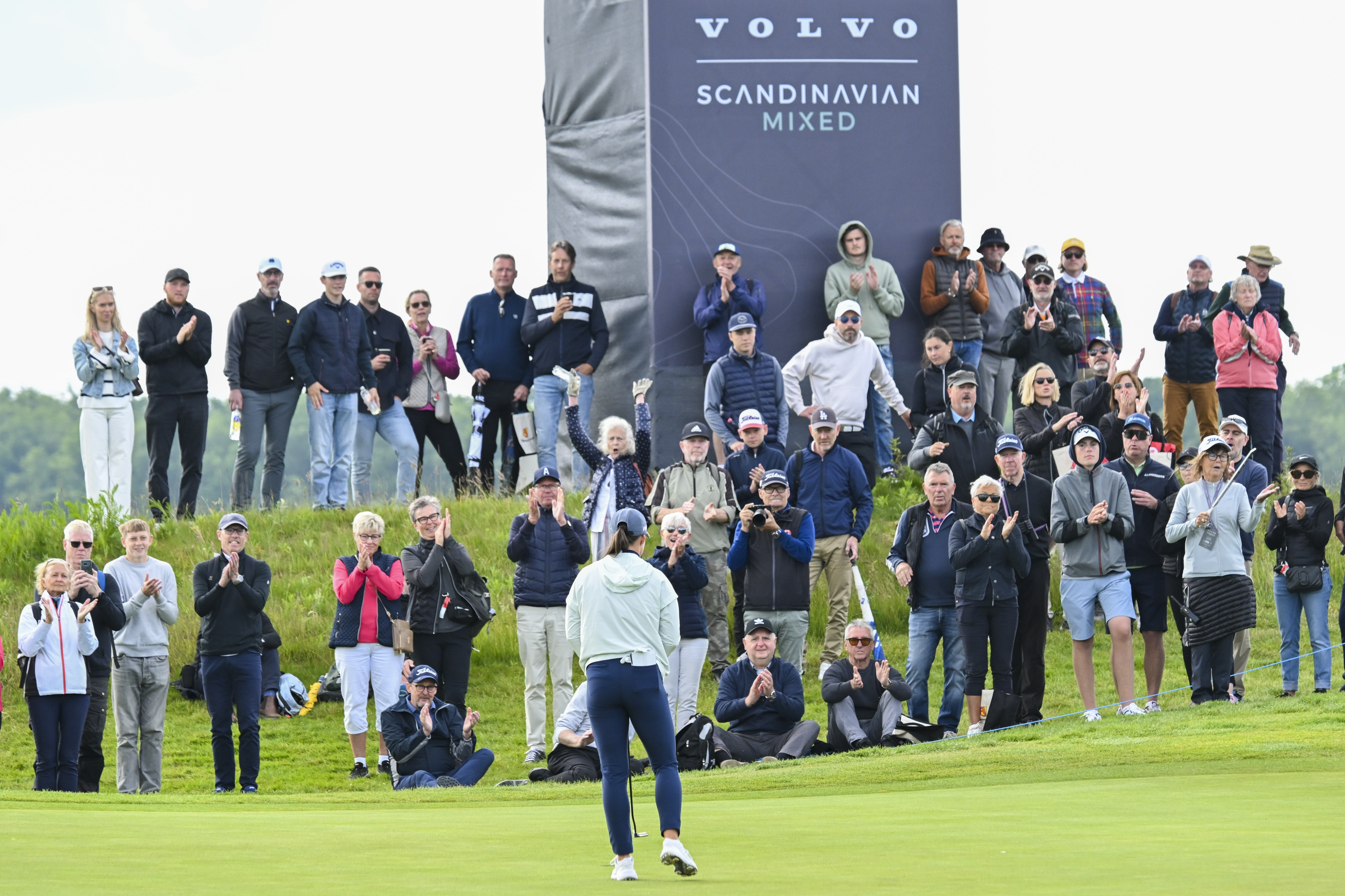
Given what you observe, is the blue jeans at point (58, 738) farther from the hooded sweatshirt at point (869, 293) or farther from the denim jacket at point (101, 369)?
the hooded sweatshirt at point (869, 293)

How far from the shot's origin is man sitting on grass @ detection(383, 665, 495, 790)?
12.5 metres

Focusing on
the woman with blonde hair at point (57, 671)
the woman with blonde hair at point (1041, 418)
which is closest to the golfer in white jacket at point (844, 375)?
the woman with blonde hair at point (1041, 418)

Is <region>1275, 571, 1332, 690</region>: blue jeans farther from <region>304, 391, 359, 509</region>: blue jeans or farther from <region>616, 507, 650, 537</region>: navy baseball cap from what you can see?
<region>304, 391, 359, 509</region>: blue jeans

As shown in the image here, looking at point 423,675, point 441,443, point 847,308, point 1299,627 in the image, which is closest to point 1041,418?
point 847,308

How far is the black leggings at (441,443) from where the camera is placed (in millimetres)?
17422

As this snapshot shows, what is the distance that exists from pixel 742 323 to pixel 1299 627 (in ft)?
16.8

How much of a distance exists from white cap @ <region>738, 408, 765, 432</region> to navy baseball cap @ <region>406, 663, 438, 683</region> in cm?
327

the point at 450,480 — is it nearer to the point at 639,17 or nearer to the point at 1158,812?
the point at 639,17

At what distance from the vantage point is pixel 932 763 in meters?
11.6

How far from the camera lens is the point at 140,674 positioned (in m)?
12.6

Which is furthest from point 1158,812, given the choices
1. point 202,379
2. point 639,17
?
point 639,17

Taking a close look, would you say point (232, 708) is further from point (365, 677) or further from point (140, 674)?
point (365, 677)

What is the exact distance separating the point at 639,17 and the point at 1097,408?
6603 mm

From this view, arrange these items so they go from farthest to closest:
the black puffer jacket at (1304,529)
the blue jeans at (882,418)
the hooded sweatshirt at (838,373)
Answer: the blue jeans at (882,418) < the hooded sweatshirt at (838,373) < the black puffer jacket at (1304,529)
